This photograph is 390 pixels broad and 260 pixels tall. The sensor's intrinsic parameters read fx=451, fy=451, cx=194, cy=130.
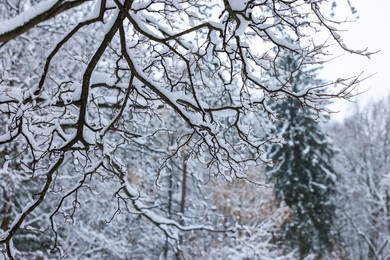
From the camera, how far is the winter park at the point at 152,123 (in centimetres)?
336

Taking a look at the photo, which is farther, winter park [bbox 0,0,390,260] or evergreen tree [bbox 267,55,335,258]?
evergreen tree [bbox 267,55,335,258]

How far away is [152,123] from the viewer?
757 centimetres

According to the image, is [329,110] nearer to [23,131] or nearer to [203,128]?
[203,128]

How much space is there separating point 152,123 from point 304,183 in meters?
12.4

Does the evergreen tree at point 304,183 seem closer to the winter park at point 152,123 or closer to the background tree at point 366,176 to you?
the winter park at point 152,123

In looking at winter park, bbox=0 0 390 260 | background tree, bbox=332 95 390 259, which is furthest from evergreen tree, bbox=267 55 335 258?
background tree, bbox=332 95 390 259

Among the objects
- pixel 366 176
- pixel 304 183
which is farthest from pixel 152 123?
pixel 366 176

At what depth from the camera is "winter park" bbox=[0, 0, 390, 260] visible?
11.0 feet

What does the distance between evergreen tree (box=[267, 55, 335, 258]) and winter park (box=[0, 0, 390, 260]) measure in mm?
64

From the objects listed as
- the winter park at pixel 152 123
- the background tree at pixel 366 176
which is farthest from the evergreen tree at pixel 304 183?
the background tree at pixel 366 176

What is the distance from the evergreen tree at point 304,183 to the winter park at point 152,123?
64 mm

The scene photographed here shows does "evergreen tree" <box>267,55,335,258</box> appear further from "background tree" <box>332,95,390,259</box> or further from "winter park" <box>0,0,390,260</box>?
"background tree" <box>332,95,390,259</box>

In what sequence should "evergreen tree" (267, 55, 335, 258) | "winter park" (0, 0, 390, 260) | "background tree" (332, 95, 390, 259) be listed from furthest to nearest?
"background tree" (332, 95, 390, 259)
"evergreen tree" (267, 55, 335, 258)
"winter park" (0, 0, 390, 260)

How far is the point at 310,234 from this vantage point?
1809 centimetres
